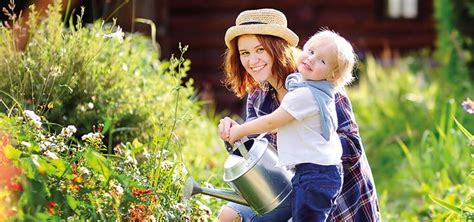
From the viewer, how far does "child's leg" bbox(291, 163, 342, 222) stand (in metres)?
3.07

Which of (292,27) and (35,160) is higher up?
(35,160)

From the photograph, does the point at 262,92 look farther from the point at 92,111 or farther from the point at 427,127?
the point at 427,127

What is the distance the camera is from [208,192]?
3223 millimetres

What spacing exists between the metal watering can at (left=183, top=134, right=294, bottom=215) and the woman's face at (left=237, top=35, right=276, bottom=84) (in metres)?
0.36

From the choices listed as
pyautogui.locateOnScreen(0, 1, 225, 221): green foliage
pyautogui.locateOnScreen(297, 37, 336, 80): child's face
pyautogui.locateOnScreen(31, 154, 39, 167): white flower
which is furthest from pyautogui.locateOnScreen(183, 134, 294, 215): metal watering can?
pyautogui.locateOnScreen(31, 154, 39, 167): white flower

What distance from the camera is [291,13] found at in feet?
34.1

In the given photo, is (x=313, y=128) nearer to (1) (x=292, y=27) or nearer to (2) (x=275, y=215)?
(2) (x=275, y=215)

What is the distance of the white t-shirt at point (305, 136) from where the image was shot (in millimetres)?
3090

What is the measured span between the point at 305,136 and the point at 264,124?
143 millimetres

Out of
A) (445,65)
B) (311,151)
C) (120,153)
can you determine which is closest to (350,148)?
(311,151)

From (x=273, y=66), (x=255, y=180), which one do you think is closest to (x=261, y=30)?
(x=273, y=66)

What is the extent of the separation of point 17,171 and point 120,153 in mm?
712

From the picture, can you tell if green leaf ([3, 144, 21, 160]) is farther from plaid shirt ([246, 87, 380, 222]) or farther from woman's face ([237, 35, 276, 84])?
plaid shirt ([246, 87, 380, 222])

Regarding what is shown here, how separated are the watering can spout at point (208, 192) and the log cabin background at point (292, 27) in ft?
20.0
